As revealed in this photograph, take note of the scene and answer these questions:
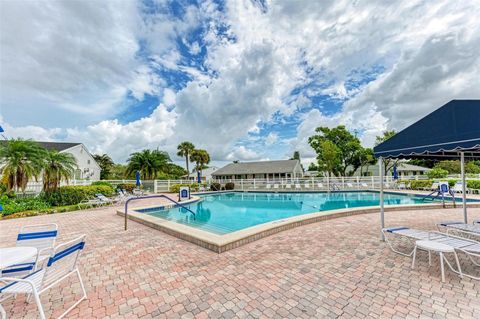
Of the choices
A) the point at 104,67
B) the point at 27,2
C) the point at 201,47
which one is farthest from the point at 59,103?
the point at 201,47

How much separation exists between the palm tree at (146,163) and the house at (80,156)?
16.0 ft

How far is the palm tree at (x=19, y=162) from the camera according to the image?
32.6ft

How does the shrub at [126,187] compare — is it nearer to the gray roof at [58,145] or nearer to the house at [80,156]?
the house at [80,156]

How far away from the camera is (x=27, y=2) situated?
6.24 m

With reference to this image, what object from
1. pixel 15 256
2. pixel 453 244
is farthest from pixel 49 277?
pixel 453 244

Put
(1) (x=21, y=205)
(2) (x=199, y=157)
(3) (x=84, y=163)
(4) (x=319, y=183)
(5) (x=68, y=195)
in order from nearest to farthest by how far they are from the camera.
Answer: (1) (x=21, y=205) < (5) (x=68, y=195) < (4) (x=319, y=183) < (3) (x=84, y=163) < (2) (x=199, y=157)

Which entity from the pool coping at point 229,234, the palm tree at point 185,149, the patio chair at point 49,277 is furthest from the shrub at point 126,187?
the patio chair at point 49,277

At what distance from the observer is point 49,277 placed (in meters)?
2.37

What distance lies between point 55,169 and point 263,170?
1170 inches

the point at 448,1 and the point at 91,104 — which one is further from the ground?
the point at 448,1

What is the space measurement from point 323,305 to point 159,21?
1249 cm

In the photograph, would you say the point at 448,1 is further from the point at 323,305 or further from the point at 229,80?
the point at 229,80

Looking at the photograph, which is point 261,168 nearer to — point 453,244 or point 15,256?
point 453,244

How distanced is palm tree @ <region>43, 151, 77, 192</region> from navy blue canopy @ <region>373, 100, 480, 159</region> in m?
15.0
